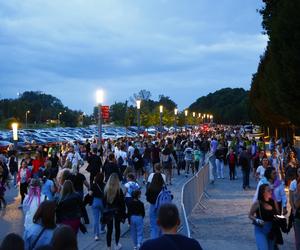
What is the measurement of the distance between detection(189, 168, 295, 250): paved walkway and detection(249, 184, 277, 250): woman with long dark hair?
259 cm

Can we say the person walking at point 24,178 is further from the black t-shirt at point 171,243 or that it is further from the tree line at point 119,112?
the tree line at point 119,112

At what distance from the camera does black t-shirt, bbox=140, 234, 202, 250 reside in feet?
13.7

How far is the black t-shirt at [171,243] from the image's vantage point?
4.18 m

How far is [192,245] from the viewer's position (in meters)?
4.27

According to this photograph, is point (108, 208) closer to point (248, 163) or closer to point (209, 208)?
point (209, 208)

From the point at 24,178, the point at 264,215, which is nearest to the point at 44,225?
the point at 264,215

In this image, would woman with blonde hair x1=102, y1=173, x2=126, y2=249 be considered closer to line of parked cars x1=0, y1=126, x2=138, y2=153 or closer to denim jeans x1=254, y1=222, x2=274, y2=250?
denim jeans x1=254, y1=222, x2=274, y2=250

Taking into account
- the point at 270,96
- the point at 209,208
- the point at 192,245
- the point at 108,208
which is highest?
the point at 270,96

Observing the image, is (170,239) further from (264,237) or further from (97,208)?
(97,208)

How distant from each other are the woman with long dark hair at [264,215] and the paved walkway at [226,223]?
259 cm

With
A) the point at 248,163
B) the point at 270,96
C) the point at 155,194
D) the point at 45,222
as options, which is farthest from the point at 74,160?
the point at 270,96

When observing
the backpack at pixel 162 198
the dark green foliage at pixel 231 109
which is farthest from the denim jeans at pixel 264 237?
the dark green foliage at pixel 231 109

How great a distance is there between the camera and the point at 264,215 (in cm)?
832

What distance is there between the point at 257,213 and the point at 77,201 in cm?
303
